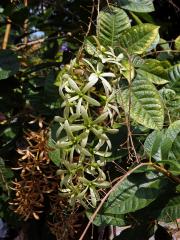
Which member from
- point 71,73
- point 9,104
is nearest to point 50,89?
point 9,104

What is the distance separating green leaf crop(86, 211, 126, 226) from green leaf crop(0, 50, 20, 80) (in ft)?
1.42

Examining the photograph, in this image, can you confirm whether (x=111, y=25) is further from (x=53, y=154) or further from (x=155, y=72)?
(x=53, y=154)

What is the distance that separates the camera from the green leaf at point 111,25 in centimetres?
100

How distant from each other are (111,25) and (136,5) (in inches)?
7.3

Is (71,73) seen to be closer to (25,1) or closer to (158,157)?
(158,157)

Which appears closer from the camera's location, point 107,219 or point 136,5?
point 107,219

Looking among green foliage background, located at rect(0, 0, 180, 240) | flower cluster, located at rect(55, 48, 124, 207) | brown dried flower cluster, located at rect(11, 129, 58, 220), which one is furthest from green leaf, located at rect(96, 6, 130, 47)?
brown dried flower cluster, located at rect(11, 129, 58, 220)

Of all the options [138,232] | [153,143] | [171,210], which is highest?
[153,143]

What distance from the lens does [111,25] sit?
3.31 feet

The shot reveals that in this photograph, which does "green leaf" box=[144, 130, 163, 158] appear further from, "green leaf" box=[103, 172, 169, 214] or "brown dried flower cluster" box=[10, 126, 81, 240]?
"brown dried flower cluster" box=[10, 126, 81, 240]

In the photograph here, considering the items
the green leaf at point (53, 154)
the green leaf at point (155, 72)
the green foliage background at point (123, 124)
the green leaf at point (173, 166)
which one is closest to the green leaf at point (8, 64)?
the green foliage background at point (123, 124)

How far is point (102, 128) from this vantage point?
0.81m

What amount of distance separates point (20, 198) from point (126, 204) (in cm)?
32

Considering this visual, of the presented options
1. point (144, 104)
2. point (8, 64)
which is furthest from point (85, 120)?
point (8, 64)
